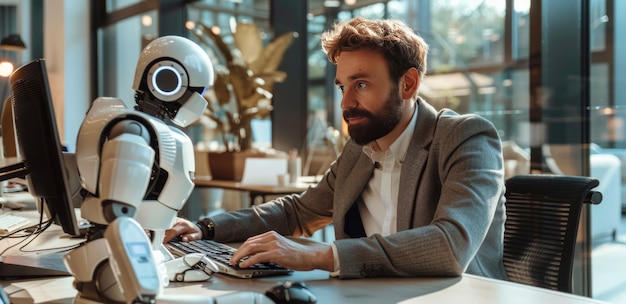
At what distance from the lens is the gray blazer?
4.04ft

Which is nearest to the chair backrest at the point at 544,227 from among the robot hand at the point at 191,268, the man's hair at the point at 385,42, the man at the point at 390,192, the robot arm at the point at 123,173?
the man at the point at 390,192

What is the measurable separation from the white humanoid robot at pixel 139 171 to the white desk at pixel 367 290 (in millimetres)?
98

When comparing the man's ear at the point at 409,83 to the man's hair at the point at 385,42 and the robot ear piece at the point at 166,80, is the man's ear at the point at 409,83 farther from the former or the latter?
the robot ear piece at the point at 166,80

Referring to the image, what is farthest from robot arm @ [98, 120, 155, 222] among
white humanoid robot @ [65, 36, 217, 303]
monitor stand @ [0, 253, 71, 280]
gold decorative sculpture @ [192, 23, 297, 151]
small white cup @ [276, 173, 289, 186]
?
gold decorative sculpture @ [192, 23, 297, 151]

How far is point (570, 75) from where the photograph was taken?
2.68 meters

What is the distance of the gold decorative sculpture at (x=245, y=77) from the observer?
4.38 m

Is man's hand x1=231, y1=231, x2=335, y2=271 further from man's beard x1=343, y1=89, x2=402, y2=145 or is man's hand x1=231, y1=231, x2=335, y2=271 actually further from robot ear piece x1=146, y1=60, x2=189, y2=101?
man's beard x1=343, y1=89, x2=402, y2=145

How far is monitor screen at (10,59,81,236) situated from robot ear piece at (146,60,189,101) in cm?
18

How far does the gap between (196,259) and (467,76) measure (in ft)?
14.1

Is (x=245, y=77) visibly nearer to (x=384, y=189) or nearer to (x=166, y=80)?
(x=384, y=189)

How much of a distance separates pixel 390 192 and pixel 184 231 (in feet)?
1.89

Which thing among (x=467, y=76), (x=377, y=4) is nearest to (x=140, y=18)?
(x=377, y=4)

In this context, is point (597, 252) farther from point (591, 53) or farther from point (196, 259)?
point (196, 259)

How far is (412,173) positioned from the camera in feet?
5.04
